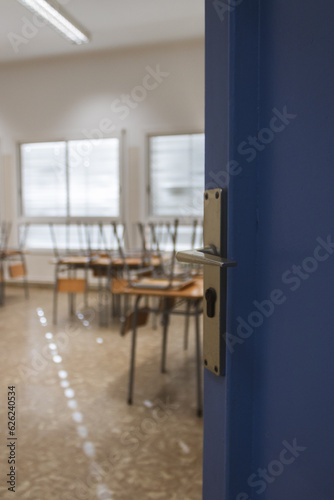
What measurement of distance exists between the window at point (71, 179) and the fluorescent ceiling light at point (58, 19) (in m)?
1.24

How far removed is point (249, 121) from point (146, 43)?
16.9ft

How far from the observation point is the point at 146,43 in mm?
5137

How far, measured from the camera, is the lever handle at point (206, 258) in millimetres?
542

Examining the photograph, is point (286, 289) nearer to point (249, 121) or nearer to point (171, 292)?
point (249, 121)

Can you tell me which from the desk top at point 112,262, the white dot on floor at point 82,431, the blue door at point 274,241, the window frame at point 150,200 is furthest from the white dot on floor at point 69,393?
the window frame at point 150,200

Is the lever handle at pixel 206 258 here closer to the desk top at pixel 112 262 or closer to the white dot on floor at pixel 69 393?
the white dot on floor at pixel 69 393

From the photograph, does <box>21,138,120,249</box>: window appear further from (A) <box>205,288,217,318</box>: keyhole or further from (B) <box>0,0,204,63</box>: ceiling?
(A) <box>205,288,217,318</box>: keyhole

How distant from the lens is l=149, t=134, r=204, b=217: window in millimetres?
5211

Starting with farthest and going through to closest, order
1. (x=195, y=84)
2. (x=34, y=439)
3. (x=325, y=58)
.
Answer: (x=195, y=84), (x=34, y=439), (x=325, y=58)

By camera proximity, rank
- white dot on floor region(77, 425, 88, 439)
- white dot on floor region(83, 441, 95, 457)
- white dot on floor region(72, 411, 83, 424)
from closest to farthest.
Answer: white dot on floor region(83, 441, 95, 457) < white dot on floor region(77, 425, 88, 439) < white dot on floor region(72, 411, 83, 424)

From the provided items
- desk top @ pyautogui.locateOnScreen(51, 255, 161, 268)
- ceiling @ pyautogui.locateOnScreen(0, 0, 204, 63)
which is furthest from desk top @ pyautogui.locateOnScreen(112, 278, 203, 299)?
ceiling @ pyautogui.locateOnScreen(0, 0, 204, 63)

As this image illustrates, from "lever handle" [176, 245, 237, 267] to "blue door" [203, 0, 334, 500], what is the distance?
4 centimetres

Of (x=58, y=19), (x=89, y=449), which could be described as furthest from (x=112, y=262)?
→ (x=58, y=19)

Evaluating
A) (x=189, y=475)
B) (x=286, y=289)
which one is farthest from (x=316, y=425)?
(x=189, y=475)
